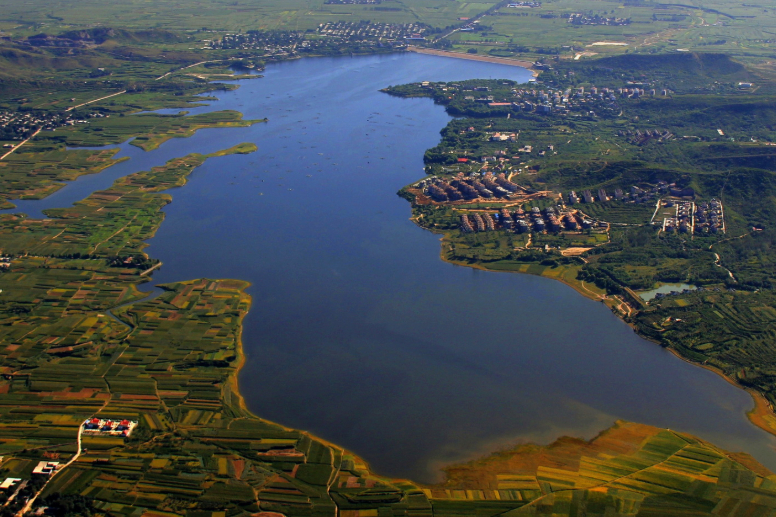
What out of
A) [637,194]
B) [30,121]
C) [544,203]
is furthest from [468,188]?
[30,121]

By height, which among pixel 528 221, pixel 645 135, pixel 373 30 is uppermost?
pixel 373 30

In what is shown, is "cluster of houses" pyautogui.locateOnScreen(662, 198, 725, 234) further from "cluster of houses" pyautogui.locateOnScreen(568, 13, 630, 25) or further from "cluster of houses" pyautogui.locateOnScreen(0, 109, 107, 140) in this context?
"cluster of houses" pyautogui.locateOnScreen(568, 13, 630, 25)

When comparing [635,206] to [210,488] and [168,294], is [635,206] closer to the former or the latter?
Result: [168,294]

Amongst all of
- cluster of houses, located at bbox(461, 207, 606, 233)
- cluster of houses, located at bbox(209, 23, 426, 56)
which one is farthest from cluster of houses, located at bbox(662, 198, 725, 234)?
cluster of houses, located at bbox(209, 23, 426, 56)

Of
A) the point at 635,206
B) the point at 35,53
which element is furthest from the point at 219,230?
the point at 35,53

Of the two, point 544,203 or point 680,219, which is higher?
point 544,203

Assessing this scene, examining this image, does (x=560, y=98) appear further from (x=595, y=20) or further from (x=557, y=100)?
(x=595, y=20)
